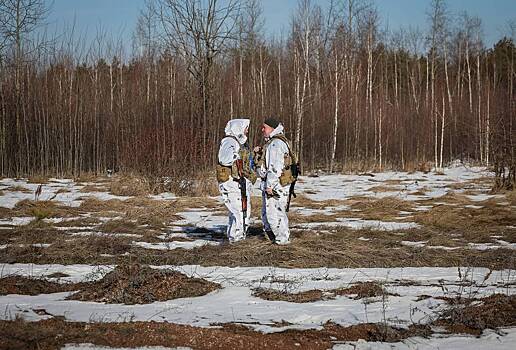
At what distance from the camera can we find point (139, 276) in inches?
263

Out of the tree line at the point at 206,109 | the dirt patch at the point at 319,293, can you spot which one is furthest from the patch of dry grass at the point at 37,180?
the dirt patch at the point at 319,293

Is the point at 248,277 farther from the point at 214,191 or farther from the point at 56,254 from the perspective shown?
the point at 214,191

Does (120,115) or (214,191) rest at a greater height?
(120,115)

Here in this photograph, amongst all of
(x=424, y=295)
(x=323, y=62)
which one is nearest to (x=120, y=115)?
(x=323, y=62)

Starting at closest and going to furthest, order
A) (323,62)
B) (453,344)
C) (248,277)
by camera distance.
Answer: (453,344)
(248,277)
(323,62)

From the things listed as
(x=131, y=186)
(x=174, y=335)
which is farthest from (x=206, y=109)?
(x=174, y=335)

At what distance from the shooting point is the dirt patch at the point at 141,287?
636 centimetres

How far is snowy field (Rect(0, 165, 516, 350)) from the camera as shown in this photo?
5426 millimetres

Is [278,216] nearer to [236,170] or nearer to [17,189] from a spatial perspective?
[236,170]

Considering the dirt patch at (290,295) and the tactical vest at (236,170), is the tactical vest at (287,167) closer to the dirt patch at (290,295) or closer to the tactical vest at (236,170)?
the tactical vest at (236,170)

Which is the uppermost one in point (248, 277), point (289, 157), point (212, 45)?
point (212, 45)

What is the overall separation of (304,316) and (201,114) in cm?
1738

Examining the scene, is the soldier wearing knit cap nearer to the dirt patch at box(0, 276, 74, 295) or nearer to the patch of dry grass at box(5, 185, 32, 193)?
the dirt patch at box(0, 276, 74, 295)

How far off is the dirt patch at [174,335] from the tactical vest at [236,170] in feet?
16.5
